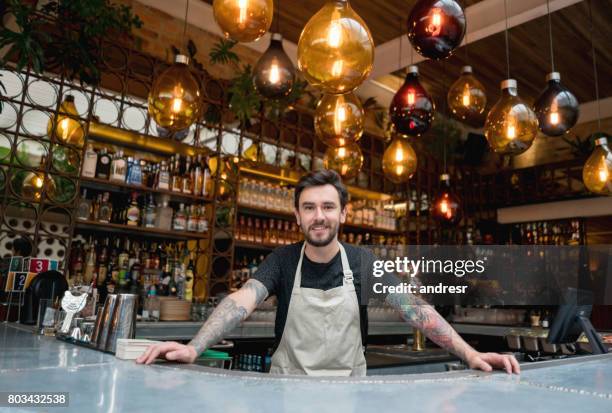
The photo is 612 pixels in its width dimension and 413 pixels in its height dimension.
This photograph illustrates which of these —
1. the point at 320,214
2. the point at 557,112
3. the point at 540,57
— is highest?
the point at 540,57

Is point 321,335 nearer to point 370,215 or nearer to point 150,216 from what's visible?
point 150,216

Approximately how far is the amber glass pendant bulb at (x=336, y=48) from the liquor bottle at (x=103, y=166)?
2.38 meters

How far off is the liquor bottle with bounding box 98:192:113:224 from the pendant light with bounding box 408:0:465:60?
2.71m

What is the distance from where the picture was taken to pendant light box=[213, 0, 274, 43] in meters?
2.02

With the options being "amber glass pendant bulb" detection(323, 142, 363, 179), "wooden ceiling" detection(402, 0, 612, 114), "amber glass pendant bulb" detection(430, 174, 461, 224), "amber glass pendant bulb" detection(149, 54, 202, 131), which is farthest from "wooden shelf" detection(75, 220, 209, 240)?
"wooden ceiling" detection(402, 0, 612, 114)

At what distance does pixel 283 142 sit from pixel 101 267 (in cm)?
214

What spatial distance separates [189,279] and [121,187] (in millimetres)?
958

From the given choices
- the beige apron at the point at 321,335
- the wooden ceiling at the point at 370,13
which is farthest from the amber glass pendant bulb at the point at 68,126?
the beige apron at the point at 321,335

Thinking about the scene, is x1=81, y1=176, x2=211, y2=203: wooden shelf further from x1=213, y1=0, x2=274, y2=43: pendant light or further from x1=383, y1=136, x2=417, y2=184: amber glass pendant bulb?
x1=213, y1=0, x2=274, y2=43: pendant light

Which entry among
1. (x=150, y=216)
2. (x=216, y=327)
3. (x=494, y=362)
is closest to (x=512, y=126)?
(x=494, y=362)

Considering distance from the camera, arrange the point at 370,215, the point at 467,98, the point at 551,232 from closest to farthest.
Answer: the point at 467,98 → the point at 370,215 → the point at 551,232

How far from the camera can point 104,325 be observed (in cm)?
166

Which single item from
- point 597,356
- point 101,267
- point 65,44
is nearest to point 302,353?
point 597,356

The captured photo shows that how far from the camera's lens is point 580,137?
6.90 metres
